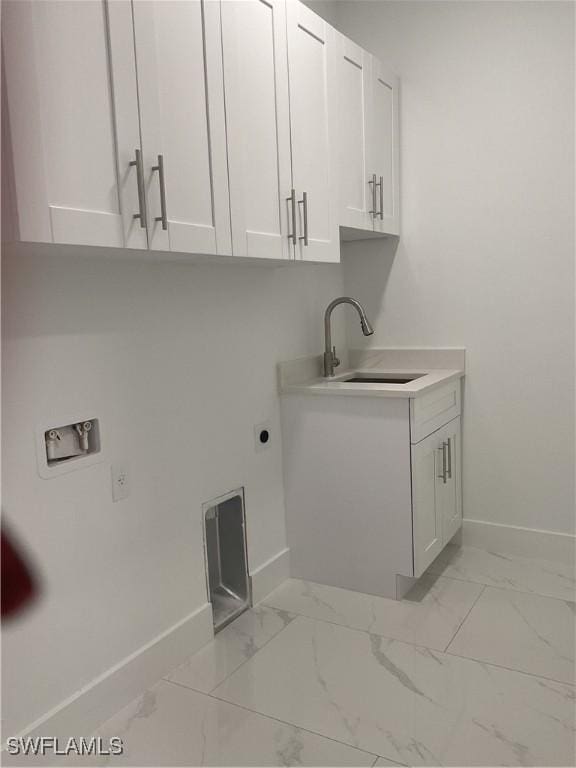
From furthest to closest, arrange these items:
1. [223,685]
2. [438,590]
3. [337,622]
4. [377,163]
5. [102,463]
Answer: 1. [377,163]
2. [438,590]
3. [337,622]
4. [223,685]
5. [102,463]

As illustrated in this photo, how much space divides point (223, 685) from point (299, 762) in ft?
1.36

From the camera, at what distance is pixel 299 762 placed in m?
1.61

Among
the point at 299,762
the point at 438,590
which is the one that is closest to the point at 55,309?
the point at 299,762

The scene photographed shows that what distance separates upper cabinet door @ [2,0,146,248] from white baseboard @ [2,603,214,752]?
1230 millimetres

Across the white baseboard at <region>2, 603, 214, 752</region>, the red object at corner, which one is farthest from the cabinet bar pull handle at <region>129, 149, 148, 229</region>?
the white baseboard at <region>2, 603, 214, 752</region>

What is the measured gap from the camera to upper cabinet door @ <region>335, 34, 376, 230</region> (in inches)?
94.7

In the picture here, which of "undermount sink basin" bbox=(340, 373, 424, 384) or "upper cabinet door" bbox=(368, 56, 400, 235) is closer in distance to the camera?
"upper cabinet door" bbox=(368, 56, 400, 235)

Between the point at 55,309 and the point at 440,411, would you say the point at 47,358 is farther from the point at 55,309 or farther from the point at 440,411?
the point at 440,411

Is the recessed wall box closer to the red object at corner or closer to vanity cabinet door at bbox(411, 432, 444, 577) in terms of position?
the red object at corner

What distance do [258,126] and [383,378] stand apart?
4.67 ft

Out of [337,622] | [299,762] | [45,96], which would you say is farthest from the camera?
[337,622]

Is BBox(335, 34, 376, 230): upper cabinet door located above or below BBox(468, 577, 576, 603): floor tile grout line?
above

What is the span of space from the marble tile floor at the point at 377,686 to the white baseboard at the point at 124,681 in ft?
0.12

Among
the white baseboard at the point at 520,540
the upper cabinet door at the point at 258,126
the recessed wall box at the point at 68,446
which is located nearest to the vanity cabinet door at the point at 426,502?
the white baseboard at the point at 520,540
